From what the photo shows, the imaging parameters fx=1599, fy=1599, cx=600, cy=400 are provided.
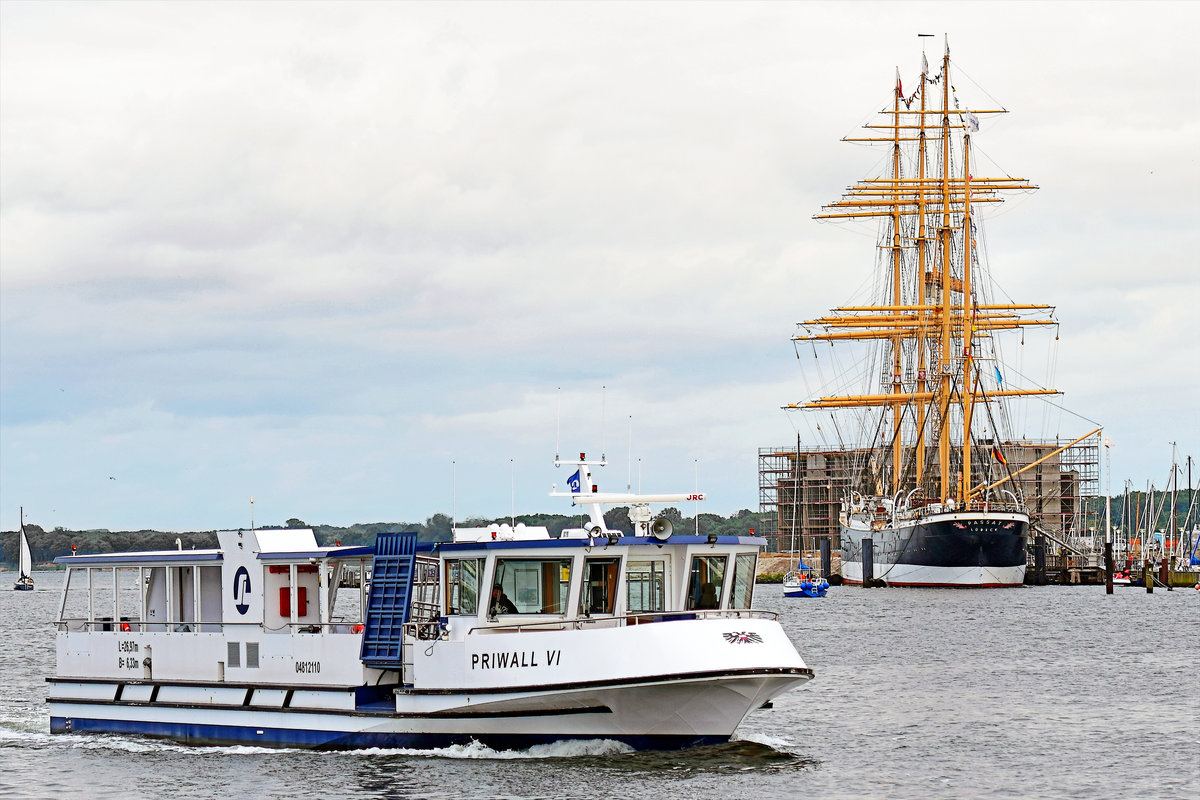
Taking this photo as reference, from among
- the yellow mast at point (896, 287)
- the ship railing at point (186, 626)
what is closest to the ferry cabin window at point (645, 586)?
the ship railing at point (186, 626)

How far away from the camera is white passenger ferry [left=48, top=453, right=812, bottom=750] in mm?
25031

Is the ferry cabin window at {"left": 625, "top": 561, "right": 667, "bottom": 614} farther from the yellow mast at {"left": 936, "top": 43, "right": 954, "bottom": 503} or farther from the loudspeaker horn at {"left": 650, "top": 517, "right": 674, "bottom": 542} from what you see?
the yellow mast at {"left": 936, "top": 43, "right": 954, "bottom": 503}

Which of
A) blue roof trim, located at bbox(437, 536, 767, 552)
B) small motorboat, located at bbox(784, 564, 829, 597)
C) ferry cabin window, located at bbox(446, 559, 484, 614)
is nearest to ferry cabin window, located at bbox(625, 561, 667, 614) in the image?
blue roof trim, located at bbox(437, 536, 767, 552)

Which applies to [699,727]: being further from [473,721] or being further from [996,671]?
[996,671]

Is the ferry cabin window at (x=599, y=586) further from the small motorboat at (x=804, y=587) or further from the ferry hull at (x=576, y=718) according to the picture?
the small motorboat at (x=804, y=587)

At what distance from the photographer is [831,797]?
83.4ft

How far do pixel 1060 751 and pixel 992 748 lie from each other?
4.24ft

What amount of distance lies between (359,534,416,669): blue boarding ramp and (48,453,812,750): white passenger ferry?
0.03 metres

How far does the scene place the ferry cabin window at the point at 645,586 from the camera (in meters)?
26.1

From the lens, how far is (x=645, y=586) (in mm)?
26281

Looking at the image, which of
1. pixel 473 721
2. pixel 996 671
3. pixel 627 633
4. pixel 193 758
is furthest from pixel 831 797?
pixel 996 671

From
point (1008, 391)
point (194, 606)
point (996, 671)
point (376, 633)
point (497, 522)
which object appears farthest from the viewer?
point (1008, 391)

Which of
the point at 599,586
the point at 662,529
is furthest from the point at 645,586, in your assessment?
the point at 662,529

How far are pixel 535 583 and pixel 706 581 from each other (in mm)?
2871
